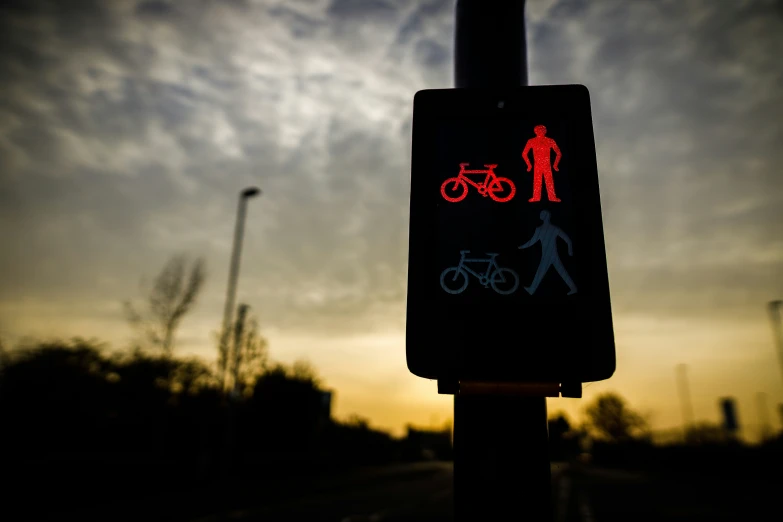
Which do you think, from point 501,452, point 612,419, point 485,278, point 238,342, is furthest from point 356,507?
point 612,419

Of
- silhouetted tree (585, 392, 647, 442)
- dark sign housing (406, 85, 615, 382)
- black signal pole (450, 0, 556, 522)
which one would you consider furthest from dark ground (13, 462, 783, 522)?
silhouetted tree (585, 392, 647, 442)

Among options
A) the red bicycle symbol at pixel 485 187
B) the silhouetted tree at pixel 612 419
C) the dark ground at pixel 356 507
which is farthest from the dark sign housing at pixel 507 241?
the silhouetted tree at pixel 612 419

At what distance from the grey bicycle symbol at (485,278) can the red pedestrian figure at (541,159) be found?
265 millimetres

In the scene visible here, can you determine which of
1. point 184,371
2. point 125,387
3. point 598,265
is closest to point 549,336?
point 598,265

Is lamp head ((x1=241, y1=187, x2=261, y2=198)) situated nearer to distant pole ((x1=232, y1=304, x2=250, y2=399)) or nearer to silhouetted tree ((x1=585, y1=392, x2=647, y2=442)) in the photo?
distant pole ((x1=232, y1=304, x2=250, y2=399))

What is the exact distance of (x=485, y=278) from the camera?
1.45 metres

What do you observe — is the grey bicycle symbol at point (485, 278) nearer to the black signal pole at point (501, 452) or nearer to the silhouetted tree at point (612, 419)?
the black signal pole at point (501, 452)

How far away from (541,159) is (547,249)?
0.33 meters

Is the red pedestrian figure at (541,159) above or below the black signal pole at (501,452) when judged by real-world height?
above

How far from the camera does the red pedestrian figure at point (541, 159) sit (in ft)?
5.16

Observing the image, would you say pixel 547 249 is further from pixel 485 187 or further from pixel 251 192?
pixel 251 192

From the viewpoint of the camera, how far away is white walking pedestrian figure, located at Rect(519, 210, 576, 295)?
4.70ft

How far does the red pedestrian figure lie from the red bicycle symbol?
2.9 inches

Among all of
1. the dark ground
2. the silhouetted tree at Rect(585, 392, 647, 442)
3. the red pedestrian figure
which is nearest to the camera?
the red pedestrian figure
